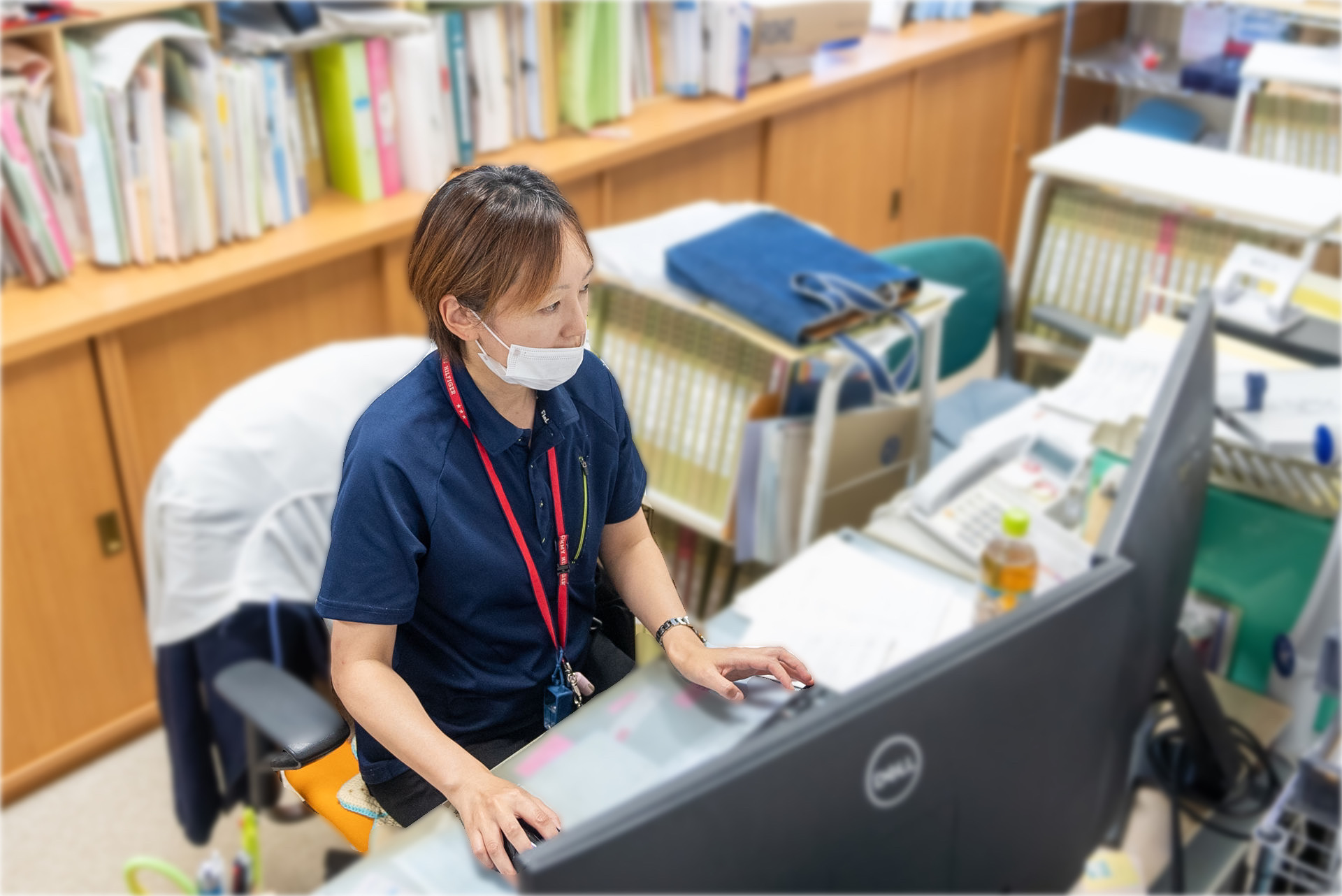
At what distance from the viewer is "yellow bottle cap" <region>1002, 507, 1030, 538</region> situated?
1607mm

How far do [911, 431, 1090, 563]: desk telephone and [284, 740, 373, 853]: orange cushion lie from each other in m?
1.73

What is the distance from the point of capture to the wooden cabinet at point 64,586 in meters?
2.32

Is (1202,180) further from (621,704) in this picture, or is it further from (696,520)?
(621,704)

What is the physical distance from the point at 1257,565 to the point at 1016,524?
0.43m

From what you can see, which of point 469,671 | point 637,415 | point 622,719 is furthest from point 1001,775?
point 637,415

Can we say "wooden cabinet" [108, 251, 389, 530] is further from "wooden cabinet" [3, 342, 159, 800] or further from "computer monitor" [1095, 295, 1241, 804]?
"computer monitor" [1095, 295, 1241, 804]

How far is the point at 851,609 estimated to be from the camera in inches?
70.2

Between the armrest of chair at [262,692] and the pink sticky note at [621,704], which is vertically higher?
the pink sticky note at [621,704]

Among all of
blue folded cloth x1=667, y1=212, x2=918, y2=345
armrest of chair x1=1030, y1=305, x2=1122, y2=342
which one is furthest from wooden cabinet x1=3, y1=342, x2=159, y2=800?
armrest of chair x1=1030, y1=305, x2=1122, y2=342

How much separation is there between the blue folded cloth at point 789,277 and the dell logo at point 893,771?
3.97ft

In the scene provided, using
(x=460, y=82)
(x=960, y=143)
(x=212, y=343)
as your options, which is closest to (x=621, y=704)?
(x=212, y=343)

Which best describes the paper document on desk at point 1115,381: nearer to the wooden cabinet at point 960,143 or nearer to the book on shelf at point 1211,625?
the book on shelf at point 1211,625

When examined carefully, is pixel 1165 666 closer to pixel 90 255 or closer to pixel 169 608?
pixel 169 608

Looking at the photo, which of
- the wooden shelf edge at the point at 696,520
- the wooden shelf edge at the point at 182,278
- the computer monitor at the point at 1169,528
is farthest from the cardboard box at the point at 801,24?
the computer monitor at the point at 1169,528
